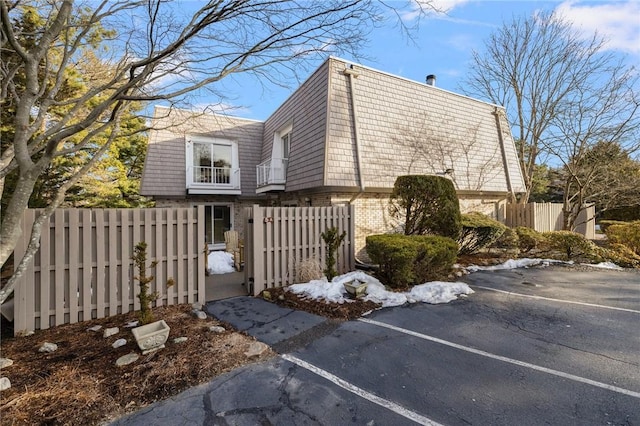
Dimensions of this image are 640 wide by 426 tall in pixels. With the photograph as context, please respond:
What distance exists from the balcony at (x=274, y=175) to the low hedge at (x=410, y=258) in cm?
555

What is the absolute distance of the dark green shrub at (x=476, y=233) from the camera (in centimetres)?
886

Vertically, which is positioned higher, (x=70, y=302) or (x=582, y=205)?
(x=582, y=205)

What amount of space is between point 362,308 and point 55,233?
5.04m

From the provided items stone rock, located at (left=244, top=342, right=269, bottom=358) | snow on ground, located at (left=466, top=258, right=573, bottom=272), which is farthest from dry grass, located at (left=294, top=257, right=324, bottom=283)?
snow on ground, located at (left=466, top=258, right=573, bottom=272)

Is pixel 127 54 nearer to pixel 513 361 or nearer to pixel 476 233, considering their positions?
pixel 513 361

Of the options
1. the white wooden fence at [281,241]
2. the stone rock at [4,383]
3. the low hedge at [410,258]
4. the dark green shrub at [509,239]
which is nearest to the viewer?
the stone rock at [4,383]

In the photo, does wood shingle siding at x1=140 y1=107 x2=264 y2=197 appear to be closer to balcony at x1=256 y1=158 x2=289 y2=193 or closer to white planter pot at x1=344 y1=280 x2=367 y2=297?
balcony at x1=256 y1=158 x2=289 y2=193

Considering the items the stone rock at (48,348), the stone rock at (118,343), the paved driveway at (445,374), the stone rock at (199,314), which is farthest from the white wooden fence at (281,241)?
the stone rock at (48,348)

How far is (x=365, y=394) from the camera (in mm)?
2660

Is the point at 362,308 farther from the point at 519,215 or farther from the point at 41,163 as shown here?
the point at 519,215

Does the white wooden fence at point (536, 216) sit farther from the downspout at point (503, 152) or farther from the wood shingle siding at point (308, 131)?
the wood shingle siding at point (308, 131)

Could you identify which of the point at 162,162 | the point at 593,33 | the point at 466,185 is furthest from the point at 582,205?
the point at 162,162

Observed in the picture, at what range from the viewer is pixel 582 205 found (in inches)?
484

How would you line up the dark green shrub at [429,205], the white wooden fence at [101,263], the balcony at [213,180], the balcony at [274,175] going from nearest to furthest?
the white wooden fence at [101,263]
the dark green shrub at [429,205]
the balcony at [274,175]
the balcony at [213,180]
